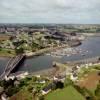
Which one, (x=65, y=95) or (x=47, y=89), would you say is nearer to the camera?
(x=65, y=95)

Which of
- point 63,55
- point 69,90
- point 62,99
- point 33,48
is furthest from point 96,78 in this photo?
point 33,48

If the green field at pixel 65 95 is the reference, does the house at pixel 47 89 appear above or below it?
below

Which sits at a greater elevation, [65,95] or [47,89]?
[65,95]

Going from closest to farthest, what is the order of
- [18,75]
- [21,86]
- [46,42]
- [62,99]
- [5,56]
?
[62,99], [21,86], [18,75], [5,56], [46,42]

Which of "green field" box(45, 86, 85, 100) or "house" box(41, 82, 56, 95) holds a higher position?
"green field" box(45, 86, 85, 100)

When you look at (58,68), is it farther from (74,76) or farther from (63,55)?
(63,55)

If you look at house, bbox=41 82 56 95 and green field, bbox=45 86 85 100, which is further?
house, bbox=41 82 56 95

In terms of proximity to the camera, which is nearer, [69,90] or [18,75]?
[69,90]

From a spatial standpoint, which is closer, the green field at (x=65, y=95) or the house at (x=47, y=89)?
the green field at (x=65, y=95)
